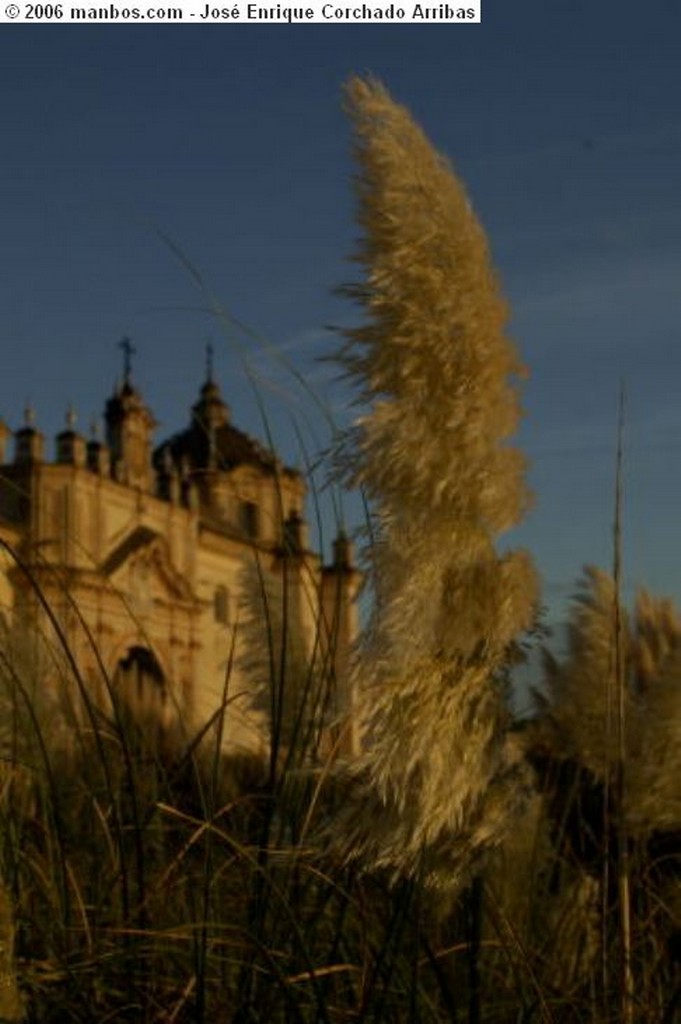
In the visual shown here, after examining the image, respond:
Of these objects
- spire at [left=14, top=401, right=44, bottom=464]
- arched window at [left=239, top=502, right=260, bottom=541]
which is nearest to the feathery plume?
arched window at [left=239, top=502, right=260, bottom=541]

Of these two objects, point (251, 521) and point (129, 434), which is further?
point (129, 434)

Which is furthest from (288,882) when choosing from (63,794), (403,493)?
(63,794)

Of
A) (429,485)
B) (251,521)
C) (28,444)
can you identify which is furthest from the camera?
(28,444)

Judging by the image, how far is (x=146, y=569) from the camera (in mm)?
31234

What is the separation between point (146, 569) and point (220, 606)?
3.91 meters

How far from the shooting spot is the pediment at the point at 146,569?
3052cm

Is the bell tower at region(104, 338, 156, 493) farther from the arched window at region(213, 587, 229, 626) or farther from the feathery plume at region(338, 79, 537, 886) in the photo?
the feathery plume at region(338, 79, 537, 886)

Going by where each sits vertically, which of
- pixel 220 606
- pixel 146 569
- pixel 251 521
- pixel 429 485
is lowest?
pixel 429 485

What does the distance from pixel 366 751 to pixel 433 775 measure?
0.09 metres

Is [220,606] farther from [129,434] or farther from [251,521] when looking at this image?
[251,521]

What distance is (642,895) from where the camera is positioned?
2.78 metres

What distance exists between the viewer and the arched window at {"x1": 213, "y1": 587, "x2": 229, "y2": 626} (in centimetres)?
3462

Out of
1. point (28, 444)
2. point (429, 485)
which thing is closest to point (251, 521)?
point (429, 485)

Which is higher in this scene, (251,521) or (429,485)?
(251,521)
